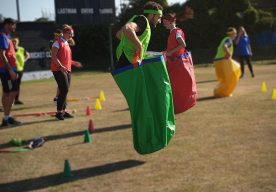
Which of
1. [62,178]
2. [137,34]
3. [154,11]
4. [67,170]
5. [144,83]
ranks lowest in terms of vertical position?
[62,178]

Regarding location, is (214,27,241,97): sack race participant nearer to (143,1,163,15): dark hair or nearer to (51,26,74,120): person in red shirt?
(143,1,163,15): dark hair

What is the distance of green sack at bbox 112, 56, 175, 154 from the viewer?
14.5 feet

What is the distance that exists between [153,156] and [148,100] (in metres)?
8.89

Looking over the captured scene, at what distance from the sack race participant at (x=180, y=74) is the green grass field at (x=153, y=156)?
5.95m

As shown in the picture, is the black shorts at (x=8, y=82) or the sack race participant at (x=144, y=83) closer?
the sack race participant at (x=144, y=83)

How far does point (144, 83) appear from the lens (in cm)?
450

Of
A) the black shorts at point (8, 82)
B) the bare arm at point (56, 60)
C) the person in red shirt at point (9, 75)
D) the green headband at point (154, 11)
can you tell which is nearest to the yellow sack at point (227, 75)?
the person in red shirt at point (9, 75)

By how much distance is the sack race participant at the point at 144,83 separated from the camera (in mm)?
4141

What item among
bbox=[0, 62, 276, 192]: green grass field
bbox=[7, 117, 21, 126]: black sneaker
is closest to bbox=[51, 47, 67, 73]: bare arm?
bbox=[0, 62, 276, 192]: green grass field

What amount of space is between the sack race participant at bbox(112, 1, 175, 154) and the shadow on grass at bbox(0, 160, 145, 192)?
700 centimetres

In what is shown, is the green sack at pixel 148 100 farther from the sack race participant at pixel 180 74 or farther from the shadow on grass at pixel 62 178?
the shadow on grass at pixel 62 178

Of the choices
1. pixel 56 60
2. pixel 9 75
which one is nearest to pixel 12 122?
pixel 9 75

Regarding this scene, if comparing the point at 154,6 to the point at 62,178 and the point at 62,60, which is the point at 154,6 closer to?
the point at 62,60

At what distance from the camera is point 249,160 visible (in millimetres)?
12367
